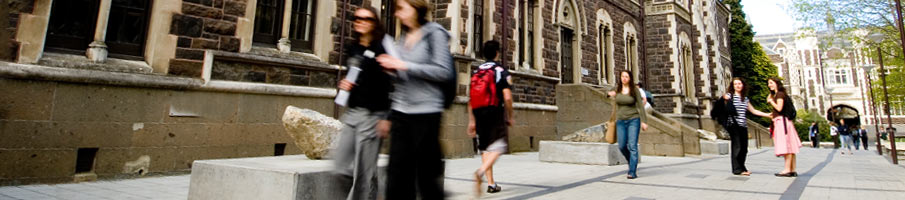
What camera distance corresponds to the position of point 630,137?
5.87m

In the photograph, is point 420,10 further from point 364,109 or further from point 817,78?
point 817,78

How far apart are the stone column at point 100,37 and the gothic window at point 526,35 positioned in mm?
9032

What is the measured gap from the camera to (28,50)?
505 centimetres

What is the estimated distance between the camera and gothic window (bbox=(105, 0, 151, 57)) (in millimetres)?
5941

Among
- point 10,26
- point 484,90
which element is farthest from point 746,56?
point 10,26

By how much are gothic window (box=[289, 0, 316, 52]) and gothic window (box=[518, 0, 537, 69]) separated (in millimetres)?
6042

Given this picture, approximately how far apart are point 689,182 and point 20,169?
25.0 feet

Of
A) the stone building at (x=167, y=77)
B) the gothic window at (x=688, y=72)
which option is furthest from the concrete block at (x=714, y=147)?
the gothic window at (x=688, y=72)

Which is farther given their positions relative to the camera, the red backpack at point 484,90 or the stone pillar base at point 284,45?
the stone pillar base at point 284,45

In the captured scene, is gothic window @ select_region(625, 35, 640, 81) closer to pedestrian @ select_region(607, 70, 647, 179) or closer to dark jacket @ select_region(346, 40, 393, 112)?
pedestrian @ select_region(607, 70, 647, 179)

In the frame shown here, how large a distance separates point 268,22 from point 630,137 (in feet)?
20.0

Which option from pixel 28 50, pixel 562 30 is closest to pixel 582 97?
pixel 562 30

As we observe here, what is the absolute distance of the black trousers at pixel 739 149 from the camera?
6.36m

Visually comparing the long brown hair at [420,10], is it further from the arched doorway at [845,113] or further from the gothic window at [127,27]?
the arched doorway at [845,113]
